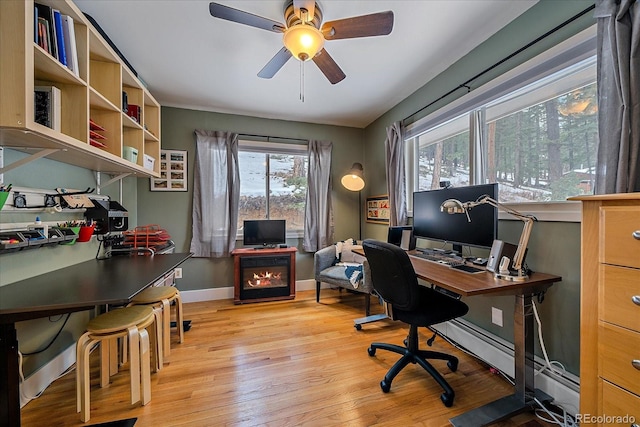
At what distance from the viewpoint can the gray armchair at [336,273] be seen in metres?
2.67

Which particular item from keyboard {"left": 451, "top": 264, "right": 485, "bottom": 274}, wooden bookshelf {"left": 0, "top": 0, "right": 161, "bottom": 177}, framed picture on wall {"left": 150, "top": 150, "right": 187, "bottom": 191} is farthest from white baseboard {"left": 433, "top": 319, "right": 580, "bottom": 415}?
framed picture on wall {"left": 150, "top": 150, "right": 187, "bottom": 191}

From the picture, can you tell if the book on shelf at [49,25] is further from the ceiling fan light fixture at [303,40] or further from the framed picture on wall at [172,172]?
the framed picture on wall at [172,172]

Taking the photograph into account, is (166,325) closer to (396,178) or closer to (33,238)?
(33,238)

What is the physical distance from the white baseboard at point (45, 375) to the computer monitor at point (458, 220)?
117 inches

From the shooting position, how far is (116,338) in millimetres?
1497

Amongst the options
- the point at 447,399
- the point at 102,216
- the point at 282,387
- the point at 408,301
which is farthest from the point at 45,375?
the point at 447,399

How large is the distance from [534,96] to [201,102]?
3.37 meters

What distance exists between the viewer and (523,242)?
58.7 inches

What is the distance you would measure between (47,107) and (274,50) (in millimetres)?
1598

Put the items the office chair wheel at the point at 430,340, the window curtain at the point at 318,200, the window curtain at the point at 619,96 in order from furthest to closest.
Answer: the window curtain at the point at 318,200 → the office chair wheel at the point at 430,340 → the window curtain at the point at 619,96

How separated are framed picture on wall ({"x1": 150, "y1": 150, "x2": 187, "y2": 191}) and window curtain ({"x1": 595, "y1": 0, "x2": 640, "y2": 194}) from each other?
3784 mm

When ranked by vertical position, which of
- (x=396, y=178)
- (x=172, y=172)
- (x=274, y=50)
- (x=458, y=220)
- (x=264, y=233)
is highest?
(x=274, y=50)

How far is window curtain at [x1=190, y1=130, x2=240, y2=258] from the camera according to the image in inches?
128

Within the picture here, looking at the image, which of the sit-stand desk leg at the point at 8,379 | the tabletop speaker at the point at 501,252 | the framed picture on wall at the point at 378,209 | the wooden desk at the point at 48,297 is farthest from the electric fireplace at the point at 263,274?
the tabletop speaker at the point at 501,252
